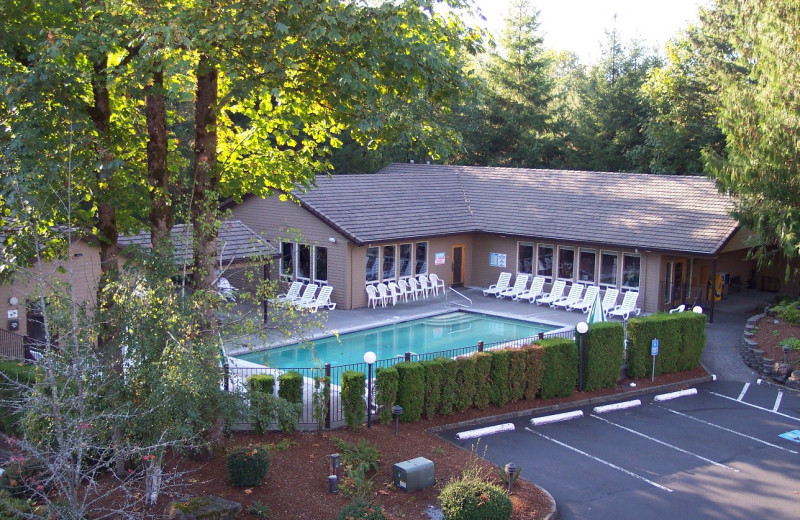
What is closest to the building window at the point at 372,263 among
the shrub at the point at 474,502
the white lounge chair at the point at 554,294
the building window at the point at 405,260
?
the building window at the point at 405,260

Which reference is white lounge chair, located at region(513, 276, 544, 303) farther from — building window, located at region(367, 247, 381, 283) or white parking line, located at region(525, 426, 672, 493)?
white parking line, located at region(525, 426, 672, 493)

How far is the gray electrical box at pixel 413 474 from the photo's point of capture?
36.7 feet

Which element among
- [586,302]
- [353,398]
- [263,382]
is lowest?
[586,302]

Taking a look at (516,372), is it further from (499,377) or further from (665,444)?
(665,444)

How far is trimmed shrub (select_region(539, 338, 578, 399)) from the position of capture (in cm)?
1652

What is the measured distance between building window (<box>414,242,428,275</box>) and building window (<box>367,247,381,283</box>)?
2.02 m

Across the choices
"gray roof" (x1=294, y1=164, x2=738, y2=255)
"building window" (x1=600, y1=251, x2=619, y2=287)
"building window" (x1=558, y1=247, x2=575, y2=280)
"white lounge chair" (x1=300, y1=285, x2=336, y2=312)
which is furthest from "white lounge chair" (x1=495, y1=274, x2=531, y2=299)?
"white lounge chair" (x1=300, y1=285, x2=336, y2=312)

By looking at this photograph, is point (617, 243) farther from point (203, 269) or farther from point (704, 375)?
point (203, 269)

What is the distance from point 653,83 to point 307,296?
79.3ft

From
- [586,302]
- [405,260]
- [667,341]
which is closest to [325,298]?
[405,260]

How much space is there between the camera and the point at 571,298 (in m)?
26.6

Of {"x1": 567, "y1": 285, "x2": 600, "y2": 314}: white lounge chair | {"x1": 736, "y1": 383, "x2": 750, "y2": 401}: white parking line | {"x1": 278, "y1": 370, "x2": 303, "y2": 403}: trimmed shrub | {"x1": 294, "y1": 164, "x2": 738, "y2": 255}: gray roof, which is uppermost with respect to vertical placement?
{"x1": 294, "y1": 164, "x2": 738, "y2": 255}: gray roof

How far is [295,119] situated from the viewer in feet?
43.8

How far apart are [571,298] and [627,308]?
7.63ft
